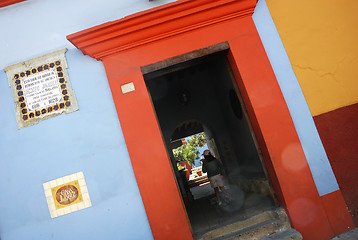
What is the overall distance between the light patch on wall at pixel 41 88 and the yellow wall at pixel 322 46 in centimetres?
299

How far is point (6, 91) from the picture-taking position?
11.5ft

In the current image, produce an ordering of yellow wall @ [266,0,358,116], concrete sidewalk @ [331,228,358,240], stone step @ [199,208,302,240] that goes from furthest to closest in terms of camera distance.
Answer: yellow wall @ [266,0,358,116] → stone step @ [199,208,302,240] → concrete sidewalk @ [331,228,358,240]

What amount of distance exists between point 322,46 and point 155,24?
2.27 m

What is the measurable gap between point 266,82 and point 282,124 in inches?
23.1

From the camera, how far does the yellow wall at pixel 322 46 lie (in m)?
3.39

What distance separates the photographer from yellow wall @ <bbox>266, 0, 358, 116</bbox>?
3.39 m

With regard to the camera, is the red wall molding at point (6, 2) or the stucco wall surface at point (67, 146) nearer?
the stucco wall surface at point (67, 146)

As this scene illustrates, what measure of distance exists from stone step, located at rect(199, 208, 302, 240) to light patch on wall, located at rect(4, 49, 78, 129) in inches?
98.7

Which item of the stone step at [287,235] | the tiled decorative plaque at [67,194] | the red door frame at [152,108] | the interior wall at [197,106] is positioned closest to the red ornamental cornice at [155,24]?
the red door frame at [152,108]

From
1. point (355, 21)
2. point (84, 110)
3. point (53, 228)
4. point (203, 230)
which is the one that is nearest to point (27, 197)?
point (53, 228)

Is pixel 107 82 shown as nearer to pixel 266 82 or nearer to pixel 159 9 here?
pixel 159 9

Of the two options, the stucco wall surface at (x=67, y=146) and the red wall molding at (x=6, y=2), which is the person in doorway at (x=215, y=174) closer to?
the stucco wall surface at (x=67, y=146)

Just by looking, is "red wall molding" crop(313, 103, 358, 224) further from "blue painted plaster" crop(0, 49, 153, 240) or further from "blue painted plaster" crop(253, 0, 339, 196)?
"blue painted plaster" crop(0, 49, 153, 240)

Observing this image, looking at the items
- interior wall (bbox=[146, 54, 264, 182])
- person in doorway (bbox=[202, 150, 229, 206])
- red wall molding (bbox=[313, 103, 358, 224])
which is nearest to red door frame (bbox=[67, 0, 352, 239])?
red wall molding (bbox=[313, 103, 358, 224])
